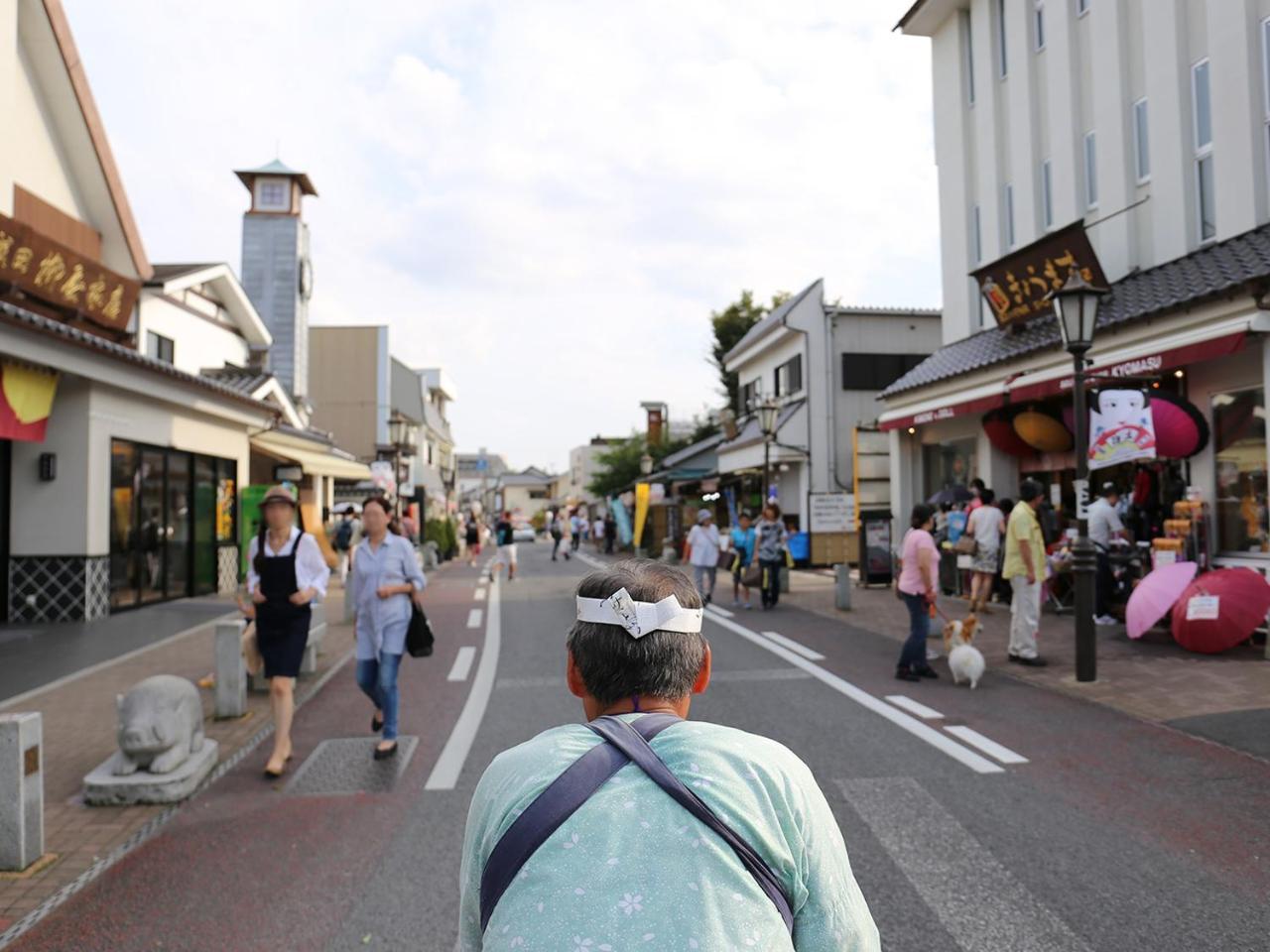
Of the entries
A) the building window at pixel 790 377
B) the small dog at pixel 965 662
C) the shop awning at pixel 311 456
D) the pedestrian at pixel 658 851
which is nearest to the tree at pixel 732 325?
the building window at pixel 790 377

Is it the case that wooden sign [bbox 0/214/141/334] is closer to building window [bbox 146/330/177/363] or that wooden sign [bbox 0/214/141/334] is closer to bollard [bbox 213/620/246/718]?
building window [bbox 146/330/177/363]

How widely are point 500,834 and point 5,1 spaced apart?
57.9ft

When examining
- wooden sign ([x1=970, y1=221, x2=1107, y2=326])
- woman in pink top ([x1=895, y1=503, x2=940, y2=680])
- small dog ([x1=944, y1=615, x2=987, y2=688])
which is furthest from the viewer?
wooden sign ([x1=970, y1=221, x2=1107, y2=326])

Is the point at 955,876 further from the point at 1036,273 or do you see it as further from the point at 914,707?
the point at 1036,273

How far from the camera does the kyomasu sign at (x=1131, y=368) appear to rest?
9.67 metres

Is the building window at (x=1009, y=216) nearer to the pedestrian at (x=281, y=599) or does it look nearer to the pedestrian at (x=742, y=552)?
the pedestrian at (x=742, y=552)

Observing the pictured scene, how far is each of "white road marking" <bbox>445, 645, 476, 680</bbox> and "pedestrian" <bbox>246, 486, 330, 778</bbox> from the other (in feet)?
10.6

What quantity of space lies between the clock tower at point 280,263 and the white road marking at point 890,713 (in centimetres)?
2686

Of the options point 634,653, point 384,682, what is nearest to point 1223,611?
point 384,682

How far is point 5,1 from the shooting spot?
13.6 meters

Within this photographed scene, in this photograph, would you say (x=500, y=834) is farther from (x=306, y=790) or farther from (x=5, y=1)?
(x=5, y=1)

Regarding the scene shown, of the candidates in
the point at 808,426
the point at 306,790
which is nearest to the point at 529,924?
the point at 306,790

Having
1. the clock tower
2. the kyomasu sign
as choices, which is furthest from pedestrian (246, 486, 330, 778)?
the clock tower

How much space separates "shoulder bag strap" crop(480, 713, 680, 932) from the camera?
4.44 ft
